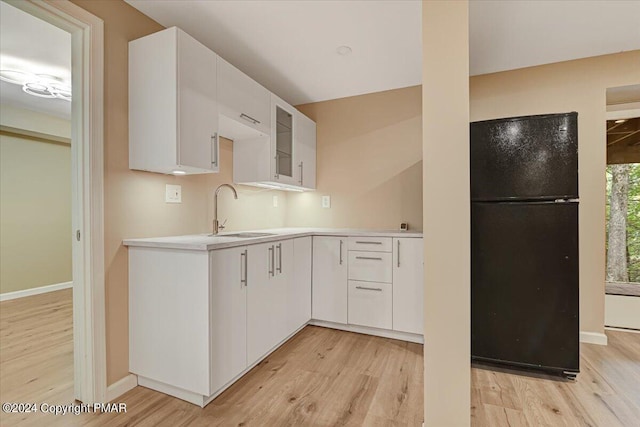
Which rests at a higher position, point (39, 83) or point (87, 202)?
point (39, 83)

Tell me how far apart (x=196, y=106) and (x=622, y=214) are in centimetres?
389

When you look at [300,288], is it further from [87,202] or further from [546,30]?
[546,30]

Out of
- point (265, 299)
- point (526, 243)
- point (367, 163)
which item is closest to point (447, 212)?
point (526, 243)

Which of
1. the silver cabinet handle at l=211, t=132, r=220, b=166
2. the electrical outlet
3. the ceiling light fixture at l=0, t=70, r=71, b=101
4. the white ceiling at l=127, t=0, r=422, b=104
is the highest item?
the white ceiling at l=127, t=0, r=422, b=104

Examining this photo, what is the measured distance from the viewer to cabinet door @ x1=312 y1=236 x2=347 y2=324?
103 inches

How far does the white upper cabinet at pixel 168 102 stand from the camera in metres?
1.66

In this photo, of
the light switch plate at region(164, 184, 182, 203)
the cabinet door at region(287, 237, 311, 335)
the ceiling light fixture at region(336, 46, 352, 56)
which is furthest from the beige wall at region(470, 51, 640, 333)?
the light switch plate at region(164, 184, 182, 203)

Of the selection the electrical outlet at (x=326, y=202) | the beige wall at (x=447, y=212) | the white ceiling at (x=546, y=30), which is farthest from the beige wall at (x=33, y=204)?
the white ceiling at (x=546, y=30)

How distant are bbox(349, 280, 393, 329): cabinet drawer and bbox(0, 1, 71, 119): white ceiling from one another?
296cm

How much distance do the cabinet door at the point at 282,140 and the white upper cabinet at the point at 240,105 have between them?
0.09 metres

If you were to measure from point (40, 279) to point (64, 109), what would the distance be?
7.48ft

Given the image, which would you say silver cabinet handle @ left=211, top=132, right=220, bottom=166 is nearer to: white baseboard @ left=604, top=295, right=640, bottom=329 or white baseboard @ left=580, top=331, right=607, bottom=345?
white baseboard @ left=580, top=331, right=607, bottom=345

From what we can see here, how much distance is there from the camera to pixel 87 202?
157 centimetres

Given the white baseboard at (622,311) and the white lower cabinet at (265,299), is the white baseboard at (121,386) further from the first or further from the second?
the white baseboard at (622,311)
